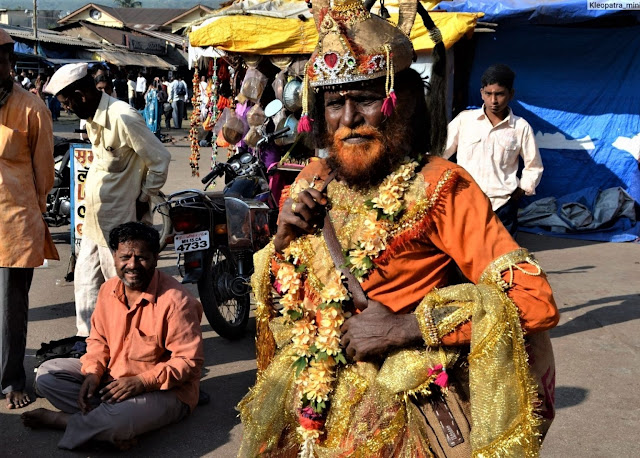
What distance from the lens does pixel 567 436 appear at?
435cm

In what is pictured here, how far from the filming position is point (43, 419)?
434 centimetres

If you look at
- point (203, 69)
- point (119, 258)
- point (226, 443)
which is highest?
point (203, 69)

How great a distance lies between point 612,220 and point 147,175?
6793mm

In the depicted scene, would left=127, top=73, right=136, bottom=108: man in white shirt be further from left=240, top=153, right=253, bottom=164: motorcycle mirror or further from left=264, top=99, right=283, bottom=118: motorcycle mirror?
left=240, top=153, right=253, bottom=164: motorcycle mirror

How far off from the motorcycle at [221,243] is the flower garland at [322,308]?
122 inches

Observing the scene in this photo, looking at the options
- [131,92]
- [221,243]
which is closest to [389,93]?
[221,243]

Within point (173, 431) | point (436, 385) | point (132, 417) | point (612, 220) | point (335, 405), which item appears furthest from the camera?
point (612, 220)

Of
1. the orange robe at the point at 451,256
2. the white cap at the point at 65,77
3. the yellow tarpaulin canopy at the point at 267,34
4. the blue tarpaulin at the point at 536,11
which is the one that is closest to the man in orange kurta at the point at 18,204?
the white cap at the point at 65,77

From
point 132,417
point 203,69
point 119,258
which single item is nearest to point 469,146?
point 119,258

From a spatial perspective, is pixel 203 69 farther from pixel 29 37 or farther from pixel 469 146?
pixel 29 37

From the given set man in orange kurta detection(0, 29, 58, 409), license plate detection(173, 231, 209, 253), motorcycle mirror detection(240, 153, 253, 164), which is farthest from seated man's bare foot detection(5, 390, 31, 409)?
motorcycle mirror detection(240, 153, 253, 164)

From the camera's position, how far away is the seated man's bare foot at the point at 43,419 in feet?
14.2

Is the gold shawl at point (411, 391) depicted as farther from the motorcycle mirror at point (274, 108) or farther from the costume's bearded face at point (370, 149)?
the motorcycle mirror at point (274, 108)

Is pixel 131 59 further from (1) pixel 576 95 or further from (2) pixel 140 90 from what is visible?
(1) pixel 576 95
